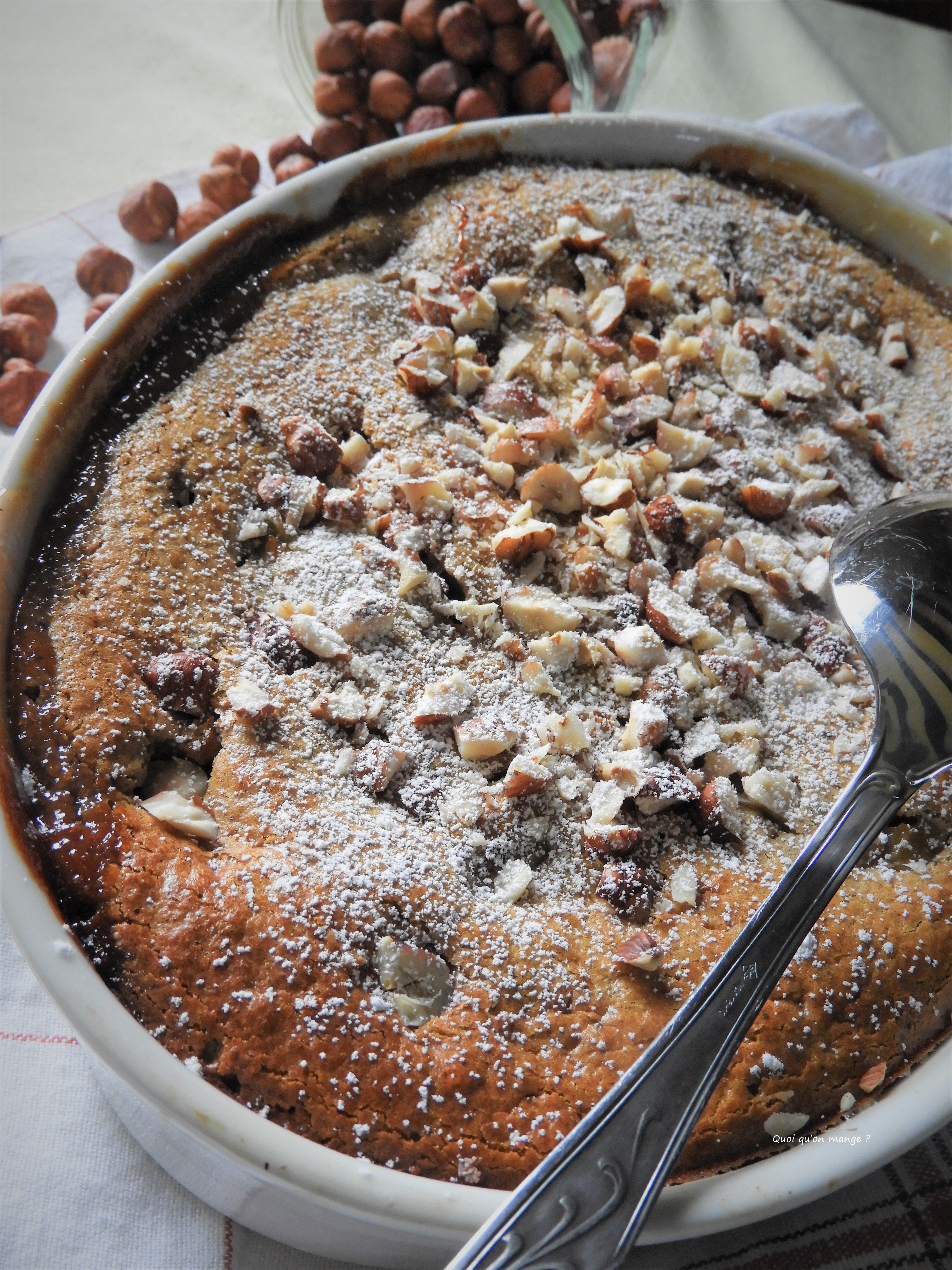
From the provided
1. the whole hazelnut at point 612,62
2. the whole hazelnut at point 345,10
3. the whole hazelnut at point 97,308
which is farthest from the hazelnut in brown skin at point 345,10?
the whole hazelnut at point 97,308

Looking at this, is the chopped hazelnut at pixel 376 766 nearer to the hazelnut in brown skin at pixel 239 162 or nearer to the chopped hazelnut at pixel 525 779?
the chopped hazelnut at pixel 525 779

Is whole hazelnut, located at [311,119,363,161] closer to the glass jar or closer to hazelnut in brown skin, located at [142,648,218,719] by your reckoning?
the glass jar

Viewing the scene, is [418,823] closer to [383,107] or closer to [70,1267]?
[70,1267]

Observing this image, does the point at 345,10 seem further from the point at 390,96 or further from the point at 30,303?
the point at 30,303

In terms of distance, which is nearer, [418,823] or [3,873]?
[3,873]

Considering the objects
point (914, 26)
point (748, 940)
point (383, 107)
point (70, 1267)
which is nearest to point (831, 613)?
point (748, 940)

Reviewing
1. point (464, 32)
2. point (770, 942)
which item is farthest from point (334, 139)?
point (770, 942)
